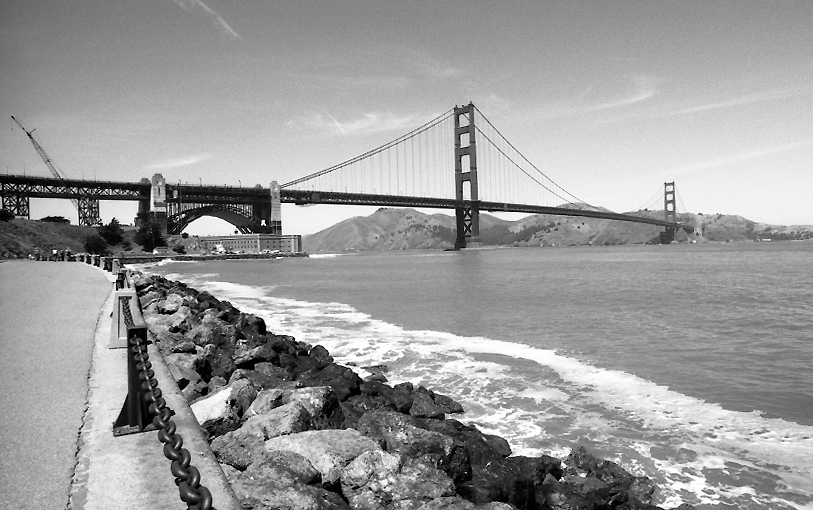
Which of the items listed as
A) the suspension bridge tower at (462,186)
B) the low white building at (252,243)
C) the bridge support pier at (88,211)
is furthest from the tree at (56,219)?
the suspension bridge tower at (462,186)

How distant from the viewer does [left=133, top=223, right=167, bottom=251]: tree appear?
297ft

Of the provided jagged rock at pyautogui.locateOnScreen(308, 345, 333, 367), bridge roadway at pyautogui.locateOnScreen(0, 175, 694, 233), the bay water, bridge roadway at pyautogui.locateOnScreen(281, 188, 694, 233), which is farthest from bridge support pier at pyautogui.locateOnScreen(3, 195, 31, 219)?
jagged rock at pyautogui.locateOnScreen(308, 345, 333, 367)

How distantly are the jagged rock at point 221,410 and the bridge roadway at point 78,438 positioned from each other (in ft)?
1.29

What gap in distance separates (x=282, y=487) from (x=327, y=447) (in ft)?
2.93

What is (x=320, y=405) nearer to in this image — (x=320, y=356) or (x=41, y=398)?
(x=41, y=398)

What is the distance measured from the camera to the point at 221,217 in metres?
106

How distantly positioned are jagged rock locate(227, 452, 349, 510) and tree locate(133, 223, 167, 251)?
9765 centimetres

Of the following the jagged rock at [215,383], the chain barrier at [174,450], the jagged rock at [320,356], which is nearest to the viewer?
the chain barrier at [174,450]

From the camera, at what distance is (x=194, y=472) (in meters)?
2.23

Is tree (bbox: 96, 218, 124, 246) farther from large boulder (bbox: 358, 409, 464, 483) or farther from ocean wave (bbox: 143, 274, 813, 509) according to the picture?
large boulder (bbox: 358, 409, 464, 483)

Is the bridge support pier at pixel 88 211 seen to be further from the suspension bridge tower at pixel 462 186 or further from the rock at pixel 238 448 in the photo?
the rock at pixel 238 448

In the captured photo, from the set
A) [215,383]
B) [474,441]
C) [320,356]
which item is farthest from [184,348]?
[474,441]

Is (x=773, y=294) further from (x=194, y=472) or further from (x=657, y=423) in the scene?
(x=194, y=472)

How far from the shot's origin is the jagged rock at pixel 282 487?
314 cm
